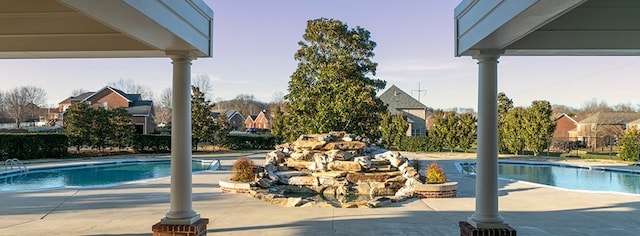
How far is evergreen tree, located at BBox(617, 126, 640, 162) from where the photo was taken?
2127 cm

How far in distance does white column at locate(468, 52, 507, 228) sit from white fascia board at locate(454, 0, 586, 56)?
0.26 meters

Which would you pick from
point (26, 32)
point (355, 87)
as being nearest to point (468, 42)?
point (26, 32)

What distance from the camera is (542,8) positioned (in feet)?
9.87

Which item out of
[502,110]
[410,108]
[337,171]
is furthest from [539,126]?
[337,171]

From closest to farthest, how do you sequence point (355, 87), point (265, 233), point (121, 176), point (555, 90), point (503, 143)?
point (265, 233), point (121, 176), point (355, 87), point (503, 143), point (555, 90)

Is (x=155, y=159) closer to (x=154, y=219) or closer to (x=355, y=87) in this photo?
(x=355, y=87)

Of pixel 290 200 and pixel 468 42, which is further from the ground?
pixel 468 42

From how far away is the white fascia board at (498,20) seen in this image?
9.92 ft

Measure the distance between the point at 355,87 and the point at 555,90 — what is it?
2876 cm

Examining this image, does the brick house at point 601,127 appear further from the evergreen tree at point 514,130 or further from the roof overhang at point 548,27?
the roof overhang at point 548,27

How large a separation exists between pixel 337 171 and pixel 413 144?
17.6m

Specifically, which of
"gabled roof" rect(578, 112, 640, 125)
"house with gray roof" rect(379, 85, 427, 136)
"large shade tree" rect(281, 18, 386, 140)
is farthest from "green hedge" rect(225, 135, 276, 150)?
"gabled roof" rect(578, 112, 640, 125)

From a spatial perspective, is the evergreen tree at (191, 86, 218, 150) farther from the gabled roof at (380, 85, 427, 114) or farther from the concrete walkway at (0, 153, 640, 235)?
A: the gabled roof at (380, 85, 427, 114)

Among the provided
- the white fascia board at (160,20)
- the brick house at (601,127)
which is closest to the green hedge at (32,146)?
the white fascia board at (160,20)
